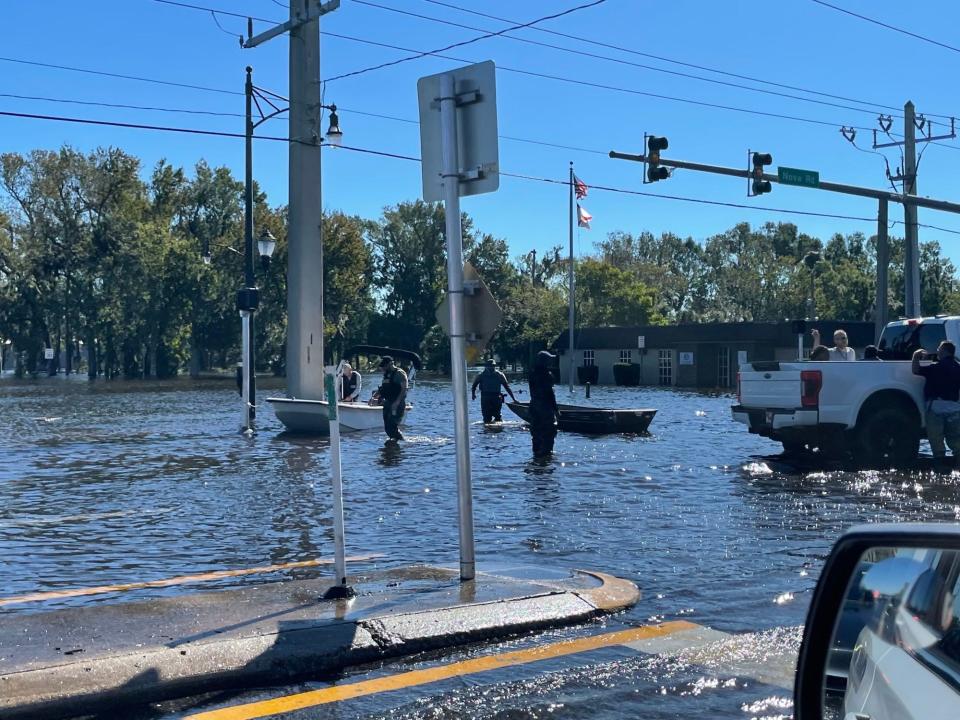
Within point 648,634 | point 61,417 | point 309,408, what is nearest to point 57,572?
point 648,634

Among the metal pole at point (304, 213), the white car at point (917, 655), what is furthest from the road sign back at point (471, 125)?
the metal pole at point (304, 213)

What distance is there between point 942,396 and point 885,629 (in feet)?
46.0

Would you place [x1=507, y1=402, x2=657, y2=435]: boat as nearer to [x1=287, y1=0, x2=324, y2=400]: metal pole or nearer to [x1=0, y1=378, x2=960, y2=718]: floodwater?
[x1=0, y1=378, x2=960, y2=718]: floodwater

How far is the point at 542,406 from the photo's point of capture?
17766 millimetres

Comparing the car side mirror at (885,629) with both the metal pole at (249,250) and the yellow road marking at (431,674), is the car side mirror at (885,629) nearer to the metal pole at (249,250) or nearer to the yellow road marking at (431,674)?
the yellow road marking at (431,674)

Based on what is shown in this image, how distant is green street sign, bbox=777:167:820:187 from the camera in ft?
87.2

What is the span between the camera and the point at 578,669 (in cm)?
578

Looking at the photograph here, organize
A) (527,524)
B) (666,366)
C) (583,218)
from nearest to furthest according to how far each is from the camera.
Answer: (527,524)
(583,218)
(666,366)

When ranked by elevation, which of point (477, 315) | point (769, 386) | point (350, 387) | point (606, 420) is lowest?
point (606, 420)

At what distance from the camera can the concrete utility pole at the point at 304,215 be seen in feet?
77.6

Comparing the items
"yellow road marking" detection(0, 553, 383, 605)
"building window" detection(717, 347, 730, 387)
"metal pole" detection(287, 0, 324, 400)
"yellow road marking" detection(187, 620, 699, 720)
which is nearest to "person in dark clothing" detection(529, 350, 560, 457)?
"metal pole" detection(287, 0, 324, 400)

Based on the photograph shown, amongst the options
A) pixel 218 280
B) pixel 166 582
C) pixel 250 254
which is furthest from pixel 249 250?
pixel 218 280

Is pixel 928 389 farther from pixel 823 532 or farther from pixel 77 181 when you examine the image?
pixel 77 181

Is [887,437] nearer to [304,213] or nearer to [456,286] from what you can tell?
[456,286]
